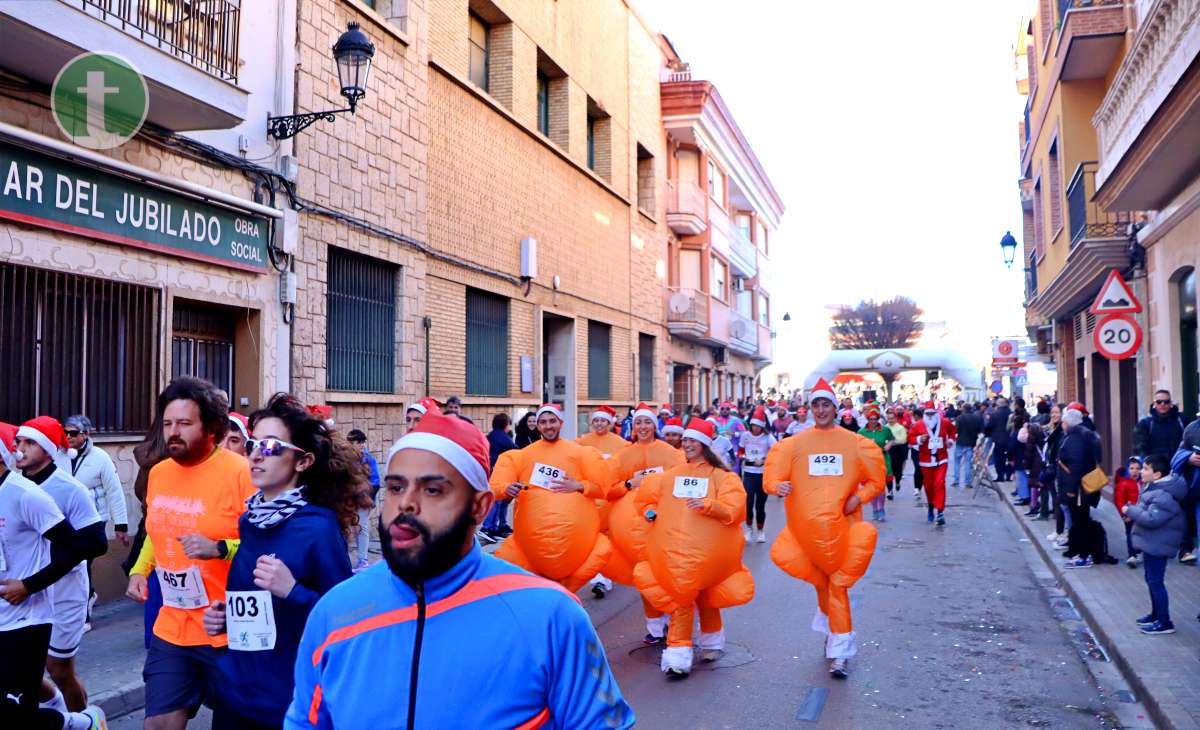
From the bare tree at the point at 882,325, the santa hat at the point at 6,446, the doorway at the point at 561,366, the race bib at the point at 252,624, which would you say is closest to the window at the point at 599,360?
the doorway at the point at 561,366

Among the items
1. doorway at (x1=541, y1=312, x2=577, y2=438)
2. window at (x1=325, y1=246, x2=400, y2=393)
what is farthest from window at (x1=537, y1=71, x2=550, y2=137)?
window at (x1=325, y1=246, x2=400, y2=393)

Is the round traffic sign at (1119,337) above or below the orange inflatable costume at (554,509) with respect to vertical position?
above

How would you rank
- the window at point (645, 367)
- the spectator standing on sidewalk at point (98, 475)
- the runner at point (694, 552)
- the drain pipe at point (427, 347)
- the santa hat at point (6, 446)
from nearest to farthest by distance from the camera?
the santa hat at point (6, 446)
the runner at point (694, 552)
the spectator standing on sidewalk at point (98, 475)
the drain pipe at point (427, 347)
the window at point (645, 367)

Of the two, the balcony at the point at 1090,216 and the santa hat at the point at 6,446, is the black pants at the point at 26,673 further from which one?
the balcony at the point at 1090,216

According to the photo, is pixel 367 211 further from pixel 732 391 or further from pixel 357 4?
pixel 732 391

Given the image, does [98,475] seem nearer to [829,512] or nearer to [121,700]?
[121,700]

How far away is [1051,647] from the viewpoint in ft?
25.7

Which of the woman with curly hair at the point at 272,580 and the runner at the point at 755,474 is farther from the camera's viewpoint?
the runner at the point at 755,474

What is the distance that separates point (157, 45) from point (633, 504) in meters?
6.28

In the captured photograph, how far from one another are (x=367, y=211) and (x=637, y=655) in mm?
7758

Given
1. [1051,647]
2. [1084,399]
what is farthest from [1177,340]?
[1084,399]

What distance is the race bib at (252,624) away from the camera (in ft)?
11.3

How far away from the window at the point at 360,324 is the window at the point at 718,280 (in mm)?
18817

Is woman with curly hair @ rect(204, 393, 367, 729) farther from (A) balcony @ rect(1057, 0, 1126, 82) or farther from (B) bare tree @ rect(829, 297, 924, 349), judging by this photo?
(B) bare tree @ rect(829, 297, 924, 349)
